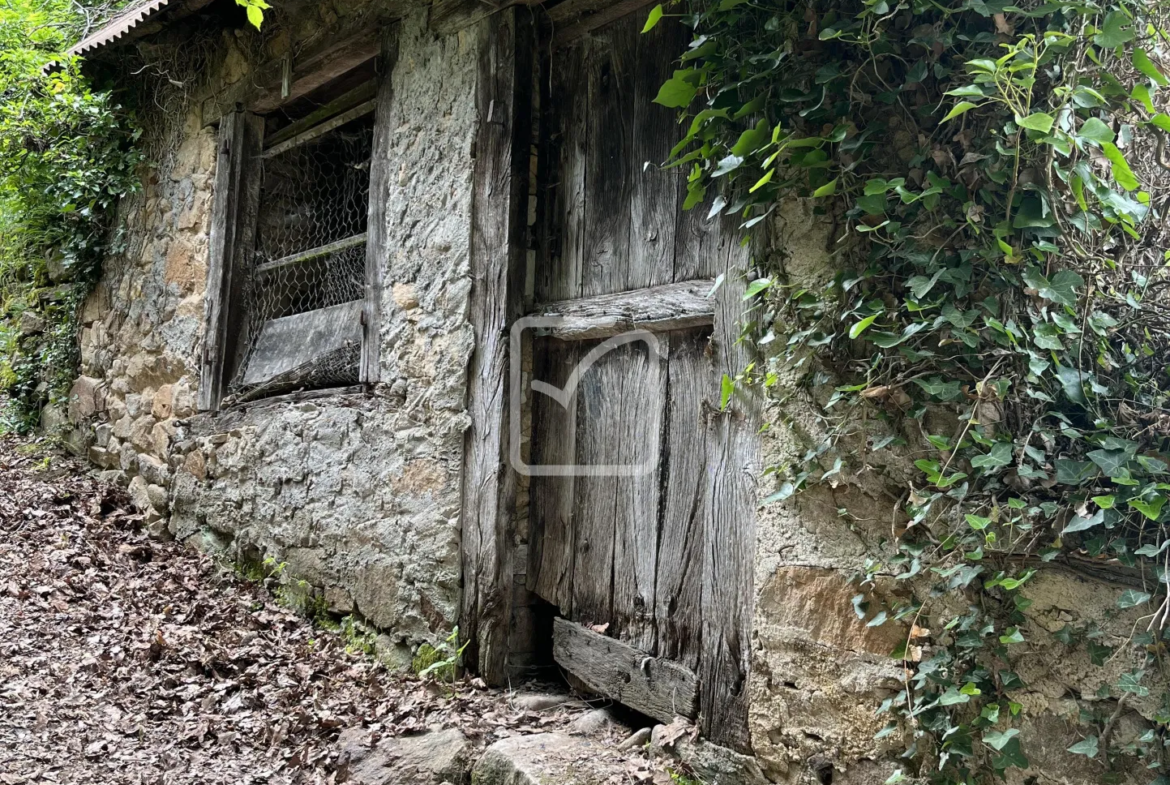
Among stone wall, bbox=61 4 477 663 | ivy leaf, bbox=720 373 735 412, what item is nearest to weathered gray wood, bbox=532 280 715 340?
ivy leaf, bbox=720 373 735 412

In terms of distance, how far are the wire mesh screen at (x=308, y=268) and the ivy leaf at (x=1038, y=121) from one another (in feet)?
8.72

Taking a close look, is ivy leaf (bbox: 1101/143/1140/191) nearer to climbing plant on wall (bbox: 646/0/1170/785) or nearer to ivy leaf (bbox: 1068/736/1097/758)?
climbing plant on wall (bbox: 646/0/1170/785)

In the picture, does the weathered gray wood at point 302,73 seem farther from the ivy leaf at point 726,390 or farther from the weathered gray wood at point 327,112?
the ivy leaf at point 726,390

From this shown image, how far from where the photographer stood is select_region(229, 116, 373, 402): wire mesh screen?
373 centimetres

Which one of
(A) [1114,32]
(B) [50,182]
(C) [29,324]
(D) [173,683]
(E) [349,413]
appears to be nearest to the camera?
(A) [1114,32]

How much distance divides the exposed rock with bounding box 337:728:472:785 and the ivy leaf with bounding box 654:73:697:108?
1934mm

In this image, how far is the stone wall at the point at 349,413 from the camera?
121 inches

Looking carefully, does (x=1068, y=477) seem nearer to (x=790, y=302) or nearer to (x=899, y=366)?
(x=899, y=366)

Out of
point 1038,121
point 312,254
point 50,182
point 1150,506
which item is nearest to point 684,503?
point 1150,506

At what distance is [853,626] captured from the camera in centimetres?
192

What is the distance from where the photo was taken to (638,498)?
2.68m

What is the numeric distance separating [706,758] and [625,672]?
43 centimetres

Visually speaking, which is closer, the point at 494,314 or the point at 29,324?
the point at 494,314

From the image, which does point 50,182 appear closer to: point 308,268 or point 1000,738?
point 308,268
